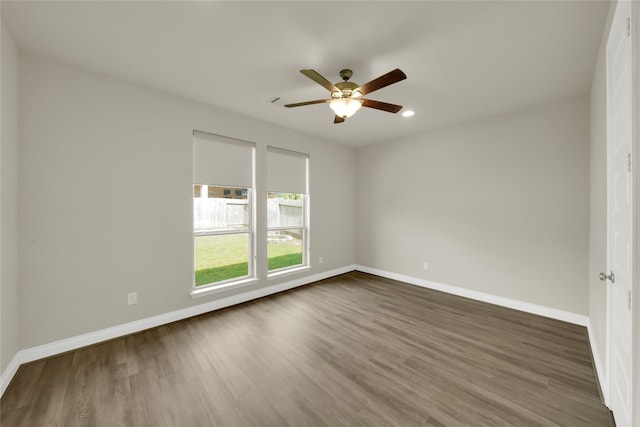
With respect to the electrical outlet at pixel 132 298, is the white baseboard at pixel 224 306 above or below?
below

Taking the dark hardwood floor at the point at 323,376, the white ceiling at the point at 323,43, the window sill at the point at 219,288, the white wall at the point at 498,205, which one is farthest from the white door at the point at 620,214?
the window sill at the point at 219,288

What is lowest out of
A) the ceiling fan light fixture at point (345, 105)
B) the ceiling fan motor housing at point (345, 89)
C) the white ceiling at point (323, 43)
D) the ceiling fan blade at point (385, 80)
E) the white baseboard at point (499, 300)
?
the white baseboard at point (499, 300)

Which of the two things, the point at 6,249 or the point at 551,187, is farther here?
the point at 551,187

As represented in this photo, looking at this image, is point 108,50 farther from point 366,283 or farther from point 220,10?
point 366,283

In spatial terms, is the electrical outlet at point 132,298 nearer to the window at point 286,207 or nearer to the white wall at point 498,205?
the window at point 286,207

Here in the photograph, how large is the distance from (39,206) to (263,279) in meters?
2.60

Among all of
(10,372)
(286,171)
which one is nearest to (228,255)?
(286,171)

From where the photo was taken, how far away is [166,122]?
2.98 metres

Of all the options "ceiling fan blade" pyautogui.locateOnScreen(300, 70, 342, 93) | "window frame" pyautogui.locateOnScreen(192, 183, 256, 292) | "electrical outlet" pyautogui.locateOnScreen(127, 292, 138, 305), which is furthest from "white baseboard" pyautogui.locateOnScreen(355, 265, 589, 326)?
"electrical outlet" pyautogui.locateOnScreen(127, 292, 138, 305)

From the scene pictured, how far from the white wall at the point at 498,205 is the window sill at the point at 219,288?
274cm

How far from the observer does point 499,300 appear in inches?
141

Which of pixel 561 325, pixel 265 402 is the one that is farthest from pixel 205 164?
pixel 561 325

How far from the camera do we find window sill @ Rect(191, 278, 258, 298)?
3.20m

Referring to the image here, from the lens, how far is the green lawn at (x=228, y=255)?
3.54 m
